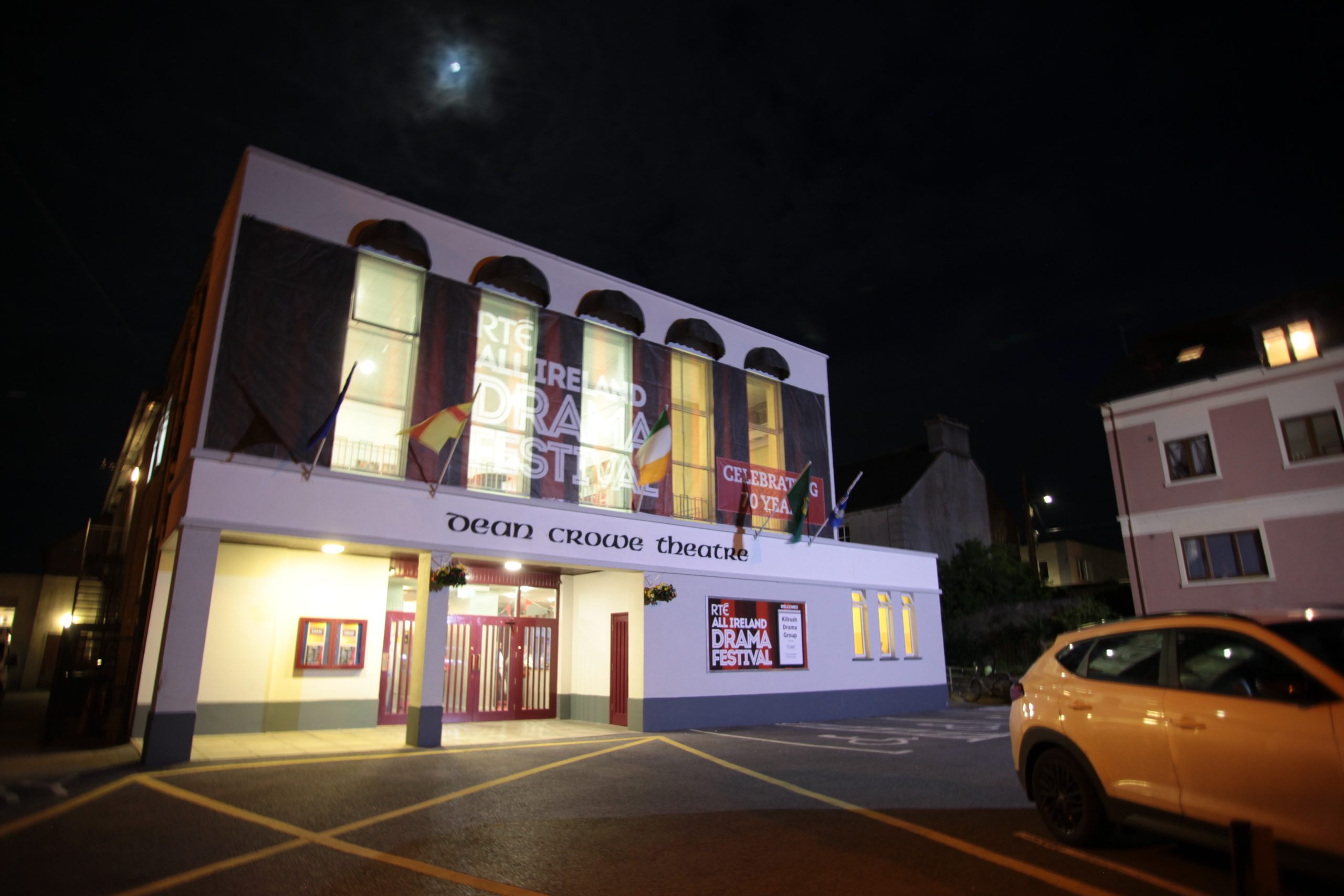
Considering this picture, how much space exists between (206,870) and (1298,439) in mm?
24534

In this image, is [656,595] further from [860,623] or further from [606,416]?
[860,623]

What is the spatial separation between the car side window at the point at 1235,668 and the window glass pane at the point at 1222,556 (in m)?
18.7

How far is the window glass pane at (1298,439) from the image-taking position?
19.2 metres

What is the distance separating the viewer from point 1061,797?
611 centimetres

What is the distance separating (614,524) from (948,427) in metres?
22.8

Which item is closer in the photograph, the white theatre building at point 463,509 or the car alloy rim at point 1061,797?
the car alloy rim at point 1061,797

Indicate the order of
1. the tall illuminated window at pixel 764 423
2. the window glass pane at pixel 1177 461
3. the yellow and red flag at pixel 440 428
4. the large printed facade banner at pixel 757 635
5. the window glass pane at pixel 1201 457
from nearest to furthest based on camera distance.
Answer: the yellow and red flag at pixel 440 428 → the large printed facade banner at pixel 757 635 → the tall illuminated window at pixel 764 423 → the window glass pane at pixel 1201 457 → the window glass pane at pixel 1177 461

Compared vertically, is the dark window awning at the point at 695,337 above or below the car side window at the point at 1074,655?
above

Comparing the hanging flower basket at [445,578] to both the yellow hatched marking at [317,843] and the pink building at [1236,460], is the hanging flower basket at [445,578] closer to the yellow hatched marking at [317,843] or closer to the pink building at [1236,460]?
the yellow hatched marking at [317,843]

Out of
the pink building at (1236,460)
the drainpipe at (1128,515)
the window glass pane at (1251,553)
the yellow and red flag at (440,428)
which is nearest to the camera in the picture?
the yellow and red flag at (440,428)

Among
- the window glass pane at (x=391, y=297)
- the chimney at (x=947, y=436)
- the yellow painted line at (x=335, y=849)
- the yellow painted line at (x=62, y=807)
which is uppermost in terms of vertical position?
the chimney at (x=947, y=436)

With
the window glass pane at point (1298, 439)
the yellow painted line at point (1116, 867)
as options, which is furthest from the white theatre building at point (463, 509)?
the window glass pane at point (1298, 439)

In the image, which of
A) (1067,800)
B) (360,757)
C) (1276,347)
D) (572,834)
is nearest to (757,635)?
(360,757)

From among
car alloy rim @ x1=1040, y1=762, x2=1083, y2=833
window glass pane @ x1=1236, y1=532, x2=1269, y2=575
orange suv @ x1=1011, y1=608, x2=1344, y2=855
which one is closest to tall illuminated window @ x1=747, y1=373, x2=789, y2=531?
window glass pane @ x1=1236, y1=532, x2=1269, y2=575
